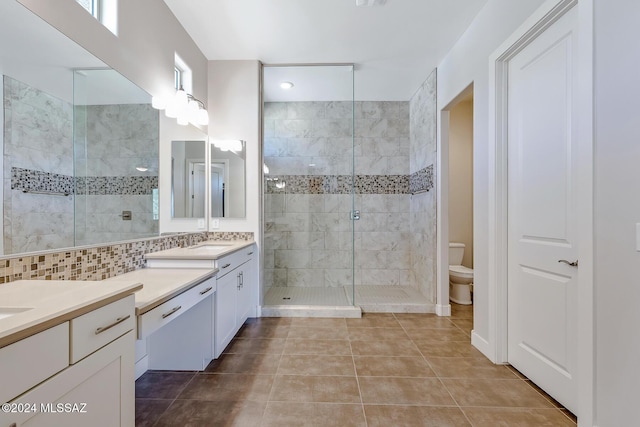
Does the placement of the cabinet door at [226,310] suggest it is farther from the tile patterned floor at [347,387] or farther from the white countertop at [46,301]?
the white countertop at [46,301]

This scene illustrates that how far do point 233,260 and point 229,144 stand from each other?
4.38 feet

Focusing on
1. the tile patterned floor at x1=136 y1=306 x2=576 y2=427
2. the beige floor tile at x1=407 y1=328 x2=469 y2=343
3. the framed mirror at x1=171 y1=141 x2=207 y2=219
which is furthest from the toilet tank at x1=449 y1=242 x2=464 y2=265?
the framed mirror at x1=171 y1=141 x2=207 y2=219

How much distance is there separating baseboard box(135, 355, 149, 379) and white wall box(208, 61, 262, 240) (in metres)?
1.37

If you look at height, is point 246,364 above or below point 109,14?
below

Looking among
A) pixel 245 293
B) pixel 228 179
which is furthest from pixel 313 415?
pixel 228 179

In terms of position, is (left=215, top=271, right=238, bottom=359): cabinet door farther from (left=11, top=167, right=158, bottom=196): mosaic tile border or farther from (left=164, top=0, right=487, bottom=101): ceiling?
(left=164, top=0, right=487, bottom=101): ceiling

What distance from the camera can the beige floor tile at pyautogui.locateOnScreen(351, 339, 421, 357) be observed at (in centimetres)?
Answer: 222

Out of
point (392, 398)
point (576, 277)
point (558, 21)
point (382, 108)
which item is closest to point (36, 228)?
point (392, 398)

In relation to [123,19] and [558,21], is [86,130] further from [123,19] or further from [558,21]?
[558,21]

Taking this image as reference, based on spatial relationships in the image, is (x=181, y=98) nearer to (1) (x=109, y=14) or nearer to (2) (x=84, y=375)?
(1) (x=109, y=14)

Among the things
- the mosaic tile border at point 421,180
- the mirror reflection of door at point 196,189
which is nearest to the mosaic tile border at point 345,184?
the mosaic tile border at point 421,180

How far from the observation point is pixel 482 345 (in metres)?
2.21

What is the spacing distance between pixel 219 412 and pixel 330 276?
2509mm

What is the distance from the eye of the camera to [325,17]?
2271 mm
